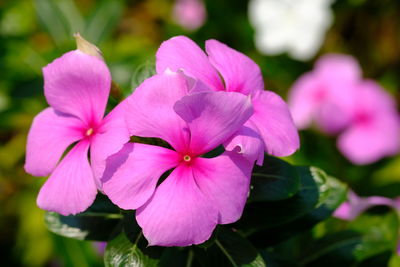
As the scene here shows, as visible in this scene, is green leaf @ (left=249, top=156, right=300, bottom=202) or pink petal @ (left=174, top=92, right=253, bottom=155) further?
green leaf @ (left=249, top=156, right=300, bottom=202)

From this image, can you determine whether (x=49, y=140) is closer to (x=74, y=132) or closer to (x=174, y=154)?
(x=74, y=132)

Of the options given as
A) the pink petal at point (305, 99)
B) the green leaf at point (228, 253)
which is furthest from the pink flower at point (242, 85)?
the pink petal at point (305, 99)

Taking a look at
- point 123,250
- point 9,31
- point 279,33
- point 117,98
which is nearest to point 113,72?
point 9,31

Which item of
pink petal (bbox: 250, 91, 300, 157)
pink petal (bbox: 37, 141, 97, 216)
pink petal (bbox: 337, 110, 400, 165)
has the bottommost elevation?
pink petal (bbox: 337, 110, 400, 165)

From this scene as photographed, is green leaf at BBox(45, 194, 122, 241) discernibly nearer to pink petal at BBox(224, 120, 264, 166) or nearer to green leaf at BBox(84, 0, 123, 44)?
pink petal at BBox(224, 120, 264, 166)

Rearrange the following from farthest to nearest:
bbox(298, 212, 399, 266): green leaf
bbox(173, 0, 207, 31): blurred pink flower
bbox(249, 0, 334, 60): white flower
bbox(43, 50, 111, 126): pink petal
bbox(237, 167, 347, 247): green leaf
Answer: bbox(173, 0, 207, 31): blurred pink flower < bbox(249, 0, 334, 60): white flower < bbox(298, 212, 399, 266): green leaf < bbox(237, 167, 347, 247): green leaf < bbox(43, 50, 111, 126): pink petal

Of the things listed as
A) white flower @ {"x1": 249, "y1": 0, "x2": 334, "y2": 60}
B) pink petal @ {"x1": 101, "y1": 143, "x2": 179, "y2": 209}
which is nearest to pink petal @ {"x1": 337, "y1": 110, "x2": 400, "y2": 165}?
white flower @ {"x1": 249, "y1": 0, "x2": 334, "y2": 60}

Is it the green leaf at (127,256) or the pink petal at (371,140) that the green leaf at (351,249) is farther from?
the pink petal at (371,140)

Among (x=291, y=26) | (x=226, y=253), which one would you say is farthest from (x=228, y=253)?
(x=291, y=26)
